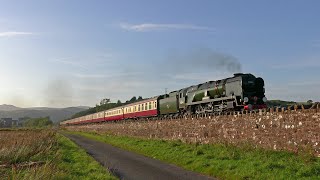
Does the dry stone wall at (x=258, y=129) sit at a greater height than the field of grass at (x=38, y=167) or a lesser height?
greater

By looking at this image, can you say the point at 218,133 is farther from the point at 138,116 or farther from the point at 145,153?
the point at 138,116

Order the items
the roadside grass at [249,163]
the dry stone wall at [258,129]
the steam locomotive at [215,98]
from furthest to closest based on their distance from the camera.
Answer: the steam locomotive at [215,98], the dry stone wall at [258,129], the roadside grass at [249,163]

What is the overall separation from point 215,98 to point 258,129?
32.2 feet

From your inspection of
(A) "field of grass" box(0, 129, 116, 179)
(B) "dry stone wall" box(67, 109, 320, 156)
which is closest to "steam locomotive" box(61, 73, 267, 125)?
(B) "dry stone wall" box(67, 109, 320, 156)

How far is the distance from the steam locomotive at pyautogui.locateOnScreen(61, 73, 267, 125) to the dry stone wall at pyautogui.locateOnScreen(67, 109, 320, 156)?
2405mm

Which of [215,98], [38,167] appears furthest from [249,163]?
[215,98]

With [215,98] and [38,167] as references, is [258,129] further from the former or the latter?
[38,167]

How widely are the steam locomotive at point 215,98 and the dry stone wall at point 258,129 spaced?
2405 millimetres

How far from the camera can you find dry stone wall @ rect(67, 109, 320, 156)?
1495 cm

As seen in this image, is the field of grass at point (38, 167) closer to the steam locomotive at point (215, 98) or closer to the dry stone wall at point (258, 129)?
the dry stone wall at point (258, 129)

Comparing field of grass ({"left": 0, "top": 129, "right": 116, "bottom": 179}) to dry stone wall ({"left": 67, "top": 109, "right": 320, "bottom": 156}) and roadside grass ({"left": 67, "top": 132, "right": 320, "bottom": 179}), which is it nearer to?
roadside grass ({"left": 67, "top": 132, "right": 320, "bottom": 179})

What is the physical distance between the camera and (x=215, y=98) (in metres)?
28.0

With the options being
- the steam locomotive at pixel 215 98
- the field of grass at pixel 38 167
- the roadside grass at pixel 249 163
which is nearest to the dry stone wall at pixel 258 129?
the roadside grass at pixel 249 163

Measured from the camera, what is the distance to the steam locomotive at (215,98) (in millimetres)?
25156
